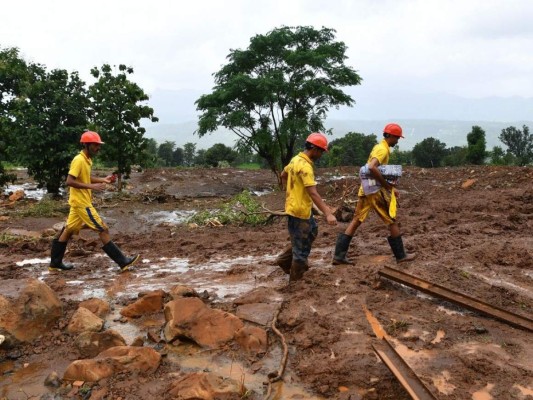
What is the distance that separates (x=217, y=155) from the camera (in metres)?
33.2

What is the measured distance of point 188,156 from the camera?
42281 millimetres

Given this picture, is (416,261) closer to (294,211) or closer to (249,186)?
(294,211)

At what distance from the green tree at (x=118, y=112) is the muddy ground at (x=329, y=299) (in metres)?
4.48

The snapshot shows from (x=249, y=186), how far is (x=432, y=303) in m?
15.8

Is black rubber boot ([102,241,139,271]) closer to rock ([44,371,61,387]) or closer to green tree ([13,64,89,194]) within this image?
rock ([44,371,61,387])

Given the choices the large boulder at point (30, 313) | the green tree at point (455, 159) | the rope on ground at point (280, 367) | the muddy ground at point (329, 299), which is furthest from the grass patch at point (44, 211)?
the green tree at point (455, 159)

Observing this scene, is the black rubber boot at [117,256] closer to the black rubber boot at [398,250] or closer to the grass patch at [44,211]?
the black rubber boot at [398,250]

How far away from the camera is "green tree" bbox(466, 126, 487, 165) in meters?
26.4

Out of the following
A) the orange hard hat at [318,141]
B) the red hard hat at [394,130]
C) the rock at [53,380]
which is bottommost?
the rock at [53,380]

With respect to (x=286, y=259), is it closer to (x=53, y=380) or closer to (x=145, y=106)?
(x=53, y=380)

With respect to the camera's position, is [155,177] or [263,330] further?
[155,177]

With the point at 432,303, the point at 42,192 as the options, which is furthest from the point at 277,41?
the point at 432,303

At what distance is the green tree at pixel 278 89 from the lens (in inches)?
672

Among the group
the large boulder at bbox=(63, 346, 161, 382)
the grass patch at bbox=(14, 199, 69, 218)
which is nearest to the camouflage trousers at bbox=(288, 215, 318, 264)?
the large boulder at bbox=(63, 346, 161, 382)
